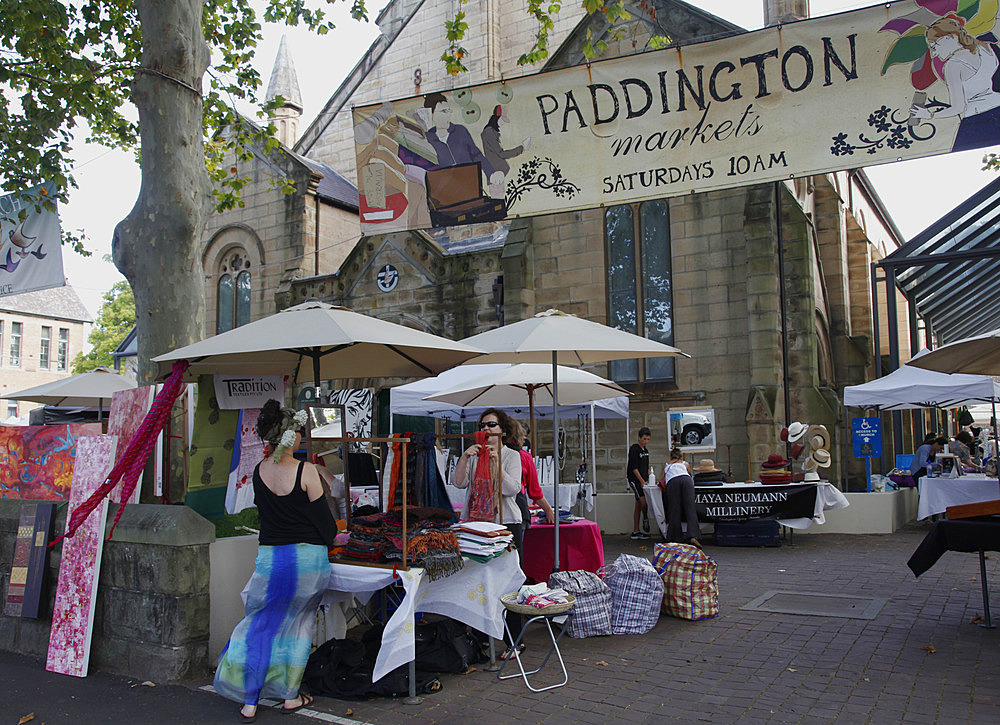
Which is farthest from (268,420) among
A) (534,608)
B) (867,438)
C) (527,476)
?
(867,438)

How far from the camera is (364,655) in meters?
5.81

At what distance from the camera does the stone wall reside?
18.9 feet

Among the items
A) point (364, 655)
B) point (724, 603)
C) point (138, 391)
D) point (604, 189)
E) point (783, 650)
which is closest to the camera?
point (364, 655)

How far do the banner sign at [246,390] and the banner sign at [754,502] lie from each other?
6573mm

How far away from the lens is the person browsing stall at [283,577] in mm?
5250

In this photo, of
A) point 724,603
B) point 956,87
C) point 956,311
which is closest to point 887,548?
point 724,603

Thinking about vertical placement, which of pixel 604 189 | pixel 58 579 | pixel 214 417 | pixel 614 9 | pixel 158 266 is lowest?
pixel 58 579

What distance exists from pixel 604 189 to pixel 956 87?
3.37m

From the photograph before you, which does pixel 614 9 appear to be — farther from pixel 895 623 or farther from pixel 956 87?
pixel 895 623

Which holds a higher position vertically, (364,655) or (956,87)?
(956,87)

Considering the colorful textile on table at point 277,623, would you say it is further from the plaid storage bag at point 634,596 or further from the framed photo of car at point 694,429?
the framed photo of car at point 694,429

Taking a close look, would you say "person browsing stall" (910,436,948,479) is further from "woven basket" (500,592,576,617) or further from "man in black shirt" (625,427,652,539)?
"woven basket" (500,592,576,617)

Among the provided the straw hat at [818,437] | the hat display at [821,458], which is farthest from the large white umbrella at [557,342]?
the hat display at [821,458]

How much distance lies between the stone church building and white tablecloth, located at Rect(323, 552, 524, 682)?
30.1 feet
